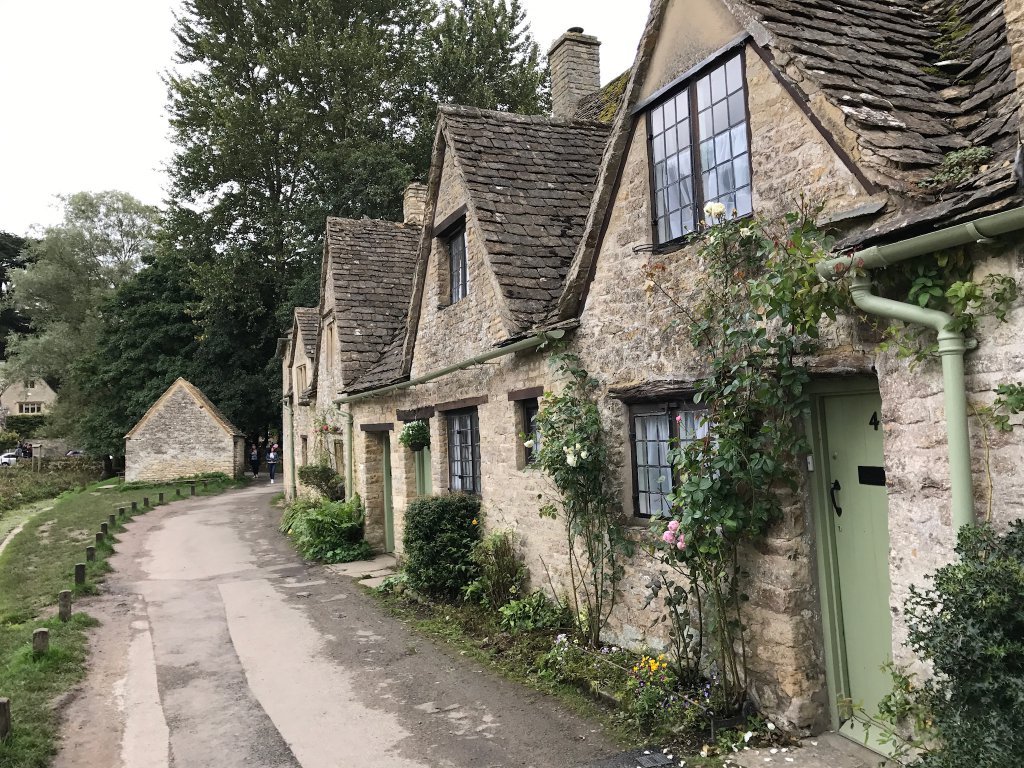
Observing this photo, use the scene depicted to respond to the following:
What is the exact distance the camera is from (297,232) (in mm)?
32312

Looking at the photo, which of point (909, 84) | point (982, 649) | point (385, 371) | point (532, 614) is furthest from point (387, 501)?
point (982, 649)

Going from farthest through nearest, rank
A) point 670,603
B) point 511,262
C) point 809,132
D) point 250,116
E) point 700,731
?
point 250,116 → point 511,262 → point 670,603 → point 700,731 → point 809,132

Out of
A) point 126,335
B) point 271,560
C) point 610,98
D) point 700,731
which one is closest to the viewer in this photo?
point 700,731

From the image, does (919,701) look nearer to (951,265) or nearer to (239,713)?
(951,265)

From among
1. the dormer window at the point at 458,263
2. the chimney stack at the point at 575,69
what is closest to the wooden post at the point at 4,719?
the dormer window at the point at 458,263

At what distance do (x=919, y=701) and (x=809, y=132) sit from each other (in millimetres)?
3687

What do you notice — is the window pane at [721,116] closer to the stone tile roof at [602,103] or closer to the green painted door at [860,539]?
the green painted door at [860,539]

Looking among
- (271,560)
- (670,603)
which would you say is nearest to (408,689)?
(670,603)

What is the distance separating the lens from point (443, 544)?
10539 millimetres

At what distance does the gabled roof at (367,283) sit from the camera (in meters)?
16.9

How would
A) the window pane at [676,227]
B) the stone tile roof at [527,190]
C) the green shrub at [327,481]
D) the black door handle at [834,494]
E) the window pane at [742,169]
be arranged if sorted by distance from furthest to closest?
1. the green shrub at [327,481]
2. the stone tile roof at [527,190]
3. the window pane at [676,227]
4. the window pane at [742,169]
5. the black door handle at [834,494]

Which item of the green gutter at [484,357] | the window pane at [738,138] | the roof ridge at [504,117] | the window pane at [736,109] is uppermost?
the roof ridge at [504,117]

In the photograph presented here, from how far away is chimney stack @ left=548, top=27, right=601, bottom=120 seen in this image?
14.5m

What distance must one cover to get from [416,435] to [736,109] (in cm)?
828
